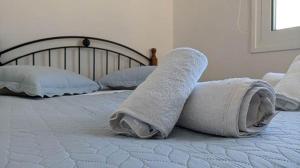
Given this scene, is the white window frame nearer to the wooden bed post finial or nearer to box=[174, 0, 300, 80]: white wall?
box=[174, 0, 300, 80]: white wall

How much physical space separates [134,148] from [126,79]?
5.32ft

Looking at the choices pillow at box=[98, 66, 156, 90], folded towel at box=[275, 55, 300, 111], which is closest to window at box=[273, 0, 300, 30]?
folded towel at box=[275, 55, 300, 111]

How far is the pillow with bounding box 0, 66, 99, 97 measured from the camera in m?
1.63

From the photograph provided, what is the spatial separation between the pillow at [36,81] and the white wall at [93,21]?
0.53 m

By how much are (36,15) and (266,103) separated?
1.97 metres

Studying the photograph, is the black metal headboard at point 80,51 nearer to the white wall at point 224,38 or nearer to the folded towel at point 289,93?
the white wall at point 224,38

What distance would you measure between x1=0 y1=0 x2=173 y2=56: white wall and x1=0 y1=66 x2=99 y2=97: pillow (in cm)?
53

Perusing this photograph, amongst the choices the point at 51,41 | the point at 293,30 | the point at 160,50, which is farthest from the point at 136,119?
the point at 160,50

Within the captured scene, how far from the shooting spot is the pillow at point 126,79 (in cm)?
217

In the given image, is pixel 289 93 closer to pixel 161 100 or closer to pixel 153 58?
pixel 161 100

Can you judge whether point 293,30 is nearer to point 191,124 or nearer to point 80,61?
point 191,124

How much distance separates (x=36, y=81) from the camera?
5.32 feet

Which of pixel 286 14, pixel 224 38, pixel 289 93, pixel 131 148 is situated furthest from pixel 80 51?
pixel 131 148

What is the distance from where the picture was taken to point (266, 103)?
735 millimetres
